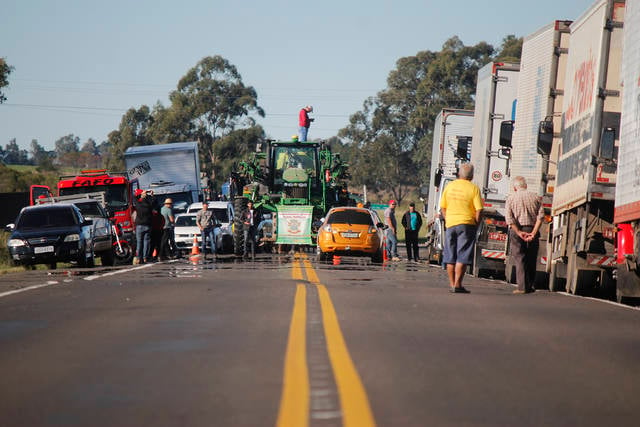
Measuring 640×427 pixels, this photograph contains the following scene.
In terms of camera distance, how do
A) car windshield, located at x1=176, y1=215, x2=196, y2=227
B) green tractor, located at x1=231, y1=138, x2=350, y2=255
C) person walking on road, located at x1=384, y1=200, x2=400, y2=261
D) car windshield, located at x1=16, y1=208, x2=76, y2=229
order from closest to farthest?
1. car windshield, located at x1=16, y1=208, x2=76, y2=229
2. green tractor, located at x1=231, y1=138, x2=350, y2=255
3. person walking on road, located at x1=384, y1=200, x2=400, y2=261
4. car windshield, located at x1=176, y1=215, x2=196, y2=227

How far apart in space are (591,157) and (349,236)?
13.0 meters

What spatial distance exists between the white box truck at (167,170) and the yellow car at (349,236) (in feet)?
49.9

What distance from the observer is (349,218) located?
92.1ft

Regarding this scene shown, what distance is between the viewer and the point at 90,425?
18.9ft

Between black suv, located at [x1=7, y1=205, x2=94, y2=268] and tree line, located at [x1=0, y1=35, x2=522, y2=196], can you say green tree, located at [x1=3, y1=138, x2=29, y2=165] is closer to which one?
tree line, located at [x1=0, y1=35, x2=522, y2=196]

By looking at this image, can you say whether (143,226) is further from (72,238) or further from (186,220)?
(186,220)

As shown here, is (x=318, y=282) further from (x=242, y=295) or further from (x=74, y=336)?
(x=74, y=336)

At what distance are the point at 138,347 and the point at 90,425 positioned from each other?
9.76 ft

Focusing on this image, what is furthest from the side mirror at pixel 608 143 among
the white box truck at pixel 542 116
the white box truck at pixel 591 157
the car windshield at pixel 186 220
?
the car windshield at pixel 186 220

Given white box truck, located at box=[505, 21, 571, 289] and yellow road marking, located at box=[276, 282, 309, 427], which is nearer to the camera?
yellow road marking, located at box=[276, 282, 309, 427]

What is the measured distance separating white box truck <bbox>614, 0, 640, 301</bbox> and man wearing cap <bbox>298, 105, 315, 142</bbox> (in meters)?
18.5

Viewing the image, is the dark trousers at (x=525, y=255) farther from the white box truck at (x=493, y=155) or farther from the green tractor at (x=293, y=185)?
the green tractor at (x=293, y=185)

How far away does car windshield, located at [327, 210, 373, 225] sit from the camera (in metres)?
27.9

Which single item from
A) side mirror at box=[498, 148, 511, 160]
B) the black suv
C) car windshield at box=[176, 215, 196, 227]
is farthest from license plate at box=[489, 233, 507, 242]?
car windshield at box=[176, 215, 196, 227]
